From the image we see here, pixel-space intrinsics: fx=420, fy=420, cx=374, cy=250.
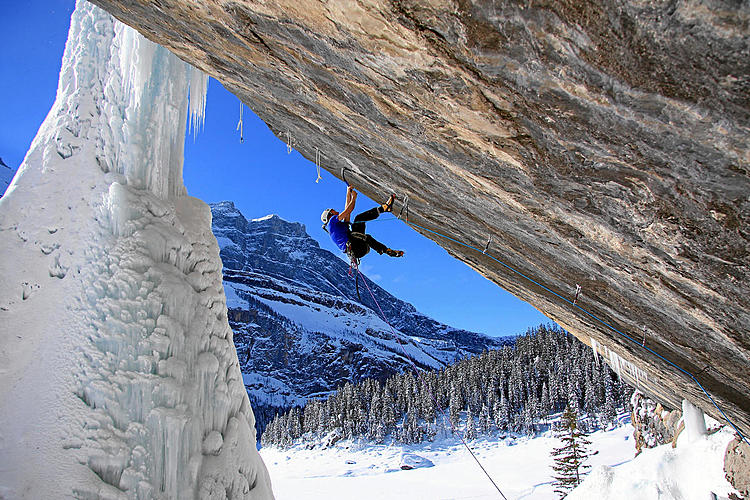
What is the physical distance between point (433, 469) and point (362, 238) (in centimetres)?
3932

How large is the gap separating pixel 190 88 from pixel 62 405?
510 cm

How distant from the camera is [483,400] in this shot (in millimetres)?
57188

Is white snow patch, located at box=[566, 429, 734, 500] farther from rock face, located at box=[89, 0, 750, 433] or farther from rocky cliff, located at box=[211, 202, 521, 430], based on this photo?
rocky cliff, located at box=[211, 202, 521, 430]

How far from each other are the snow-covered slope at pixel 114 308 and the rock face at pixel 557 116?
180 centimetres

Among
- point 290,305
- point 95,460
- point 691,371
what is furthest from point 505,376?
point 290,305

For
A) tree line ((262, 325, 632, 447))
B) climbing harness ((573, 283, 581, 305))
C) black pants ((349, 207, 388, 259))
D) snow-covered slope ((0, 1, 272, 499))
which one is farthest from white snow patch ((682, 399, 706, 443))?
tree line ((262, 325, 632, 447))

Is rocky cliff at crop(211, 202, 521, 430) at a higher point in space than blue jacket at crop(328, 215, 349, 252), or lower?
higher

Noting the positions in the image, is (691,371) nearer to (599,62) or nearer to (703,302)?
(703,302)

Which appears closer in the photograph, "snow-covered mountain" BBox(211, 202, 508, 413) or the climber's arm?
the climber's arm

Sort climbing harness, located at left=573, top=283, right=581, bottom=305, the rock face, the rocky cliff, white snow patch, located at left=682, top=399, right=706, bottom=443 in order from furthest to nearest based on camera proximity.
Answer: the rocky cliff
white snow patch, located at left=682, top=399, right=706, bottom=443
climbing harness, located at left=573, top=283, right=581, bottom=305
the rock face

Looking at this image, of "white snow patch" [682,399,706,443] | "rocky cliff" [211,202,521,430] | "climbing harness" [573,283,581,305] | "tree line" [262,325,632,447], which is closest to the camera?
"climbing harness" [573,283,581,305]

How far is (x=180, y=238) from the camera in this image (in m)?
5.99

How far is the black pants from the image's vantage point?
6.91 m

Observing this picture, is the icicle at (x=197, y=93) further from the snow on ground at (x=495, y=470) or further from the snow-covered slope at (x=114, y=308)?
the snow on ground at (x=495, y=470)
